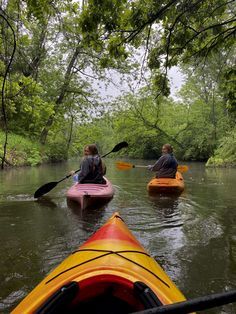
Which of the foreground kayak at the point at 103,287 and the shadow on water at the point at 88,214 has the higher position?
the foreground kayak at the point at 103,287

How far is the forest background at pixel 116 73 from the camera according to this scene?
479 cm

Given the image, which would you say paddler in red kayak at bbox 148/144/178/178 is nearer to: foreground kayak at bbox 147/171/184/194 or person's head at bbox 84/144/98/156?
foreground kayak at bbox 147/171/184/194

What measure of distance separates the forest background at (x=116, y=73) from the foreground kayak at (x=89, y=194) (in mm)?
1759

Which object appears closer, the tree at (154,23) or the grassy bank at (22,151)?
the tree at (154,23)

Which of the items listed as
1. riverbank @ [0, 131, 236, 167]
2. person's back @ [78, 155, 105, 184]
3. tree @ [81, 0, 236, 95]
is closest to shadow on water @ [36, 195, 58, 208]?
person's back @ [78, 155, 105, 184]

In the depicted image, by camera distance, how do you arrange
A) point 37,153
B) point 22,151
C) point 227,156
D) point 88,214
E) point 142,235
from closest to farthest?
point 142,235
point 88,214
point 22,151
point 37,153
point 227,156

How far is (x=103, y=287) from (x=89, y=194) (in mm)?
4406

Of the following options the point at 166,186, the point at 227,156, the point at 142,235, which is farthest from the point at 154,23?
the point at 227,156

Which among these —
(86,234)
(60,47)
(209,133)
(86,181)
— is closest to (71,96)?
(60,47)

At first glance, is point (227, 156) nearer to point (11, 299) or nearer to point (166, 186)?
point (166, 186)

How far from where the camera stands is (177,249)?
448cm

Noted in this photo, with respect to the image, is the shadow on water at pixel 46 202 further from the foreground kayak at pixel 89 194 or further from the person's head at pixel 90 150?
the person's head at pixel 90 150

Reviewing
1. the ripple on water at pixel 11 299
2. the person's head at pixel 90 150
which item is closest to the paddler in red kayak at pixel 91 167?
the person's head at pixel 90 150

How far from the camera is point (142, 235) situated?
16.9 feet
